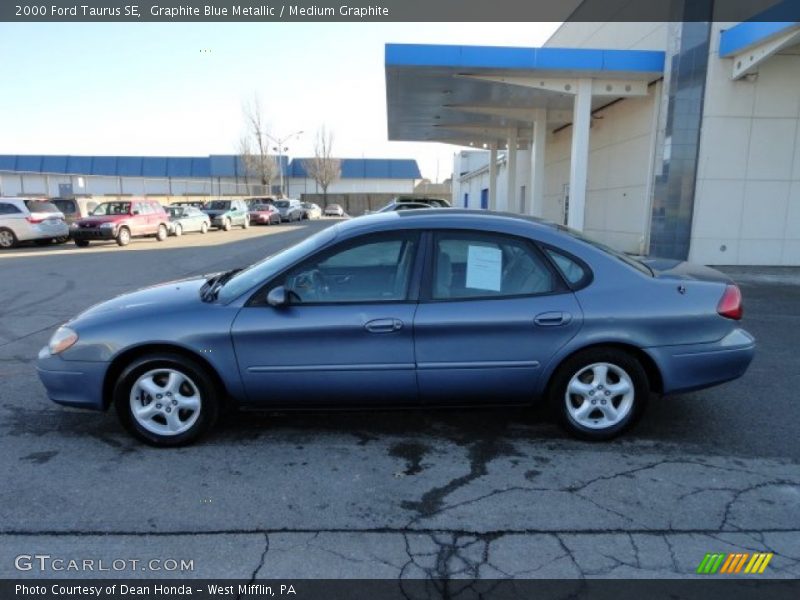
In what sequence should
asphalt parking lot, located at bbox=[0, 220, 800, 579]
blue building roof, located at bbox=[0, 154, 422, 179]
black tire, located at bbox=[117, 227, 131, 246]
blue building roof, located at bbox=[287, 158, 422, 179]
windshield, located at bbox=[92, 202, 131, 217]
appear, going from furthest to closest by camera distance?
blue building roof, located at bbox=[287, 158, 422, 179] → blue building roof, located at bbox=[0, 154, 422, 179] → windshield, located at bbox=[92, 202, 131, 217] → black tire, located at bbox=[117, 227, 131, 246] → asphalt parking lot, located at bbox=[0, 220, 800, 579]

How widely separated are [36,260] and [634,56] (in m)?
16.9

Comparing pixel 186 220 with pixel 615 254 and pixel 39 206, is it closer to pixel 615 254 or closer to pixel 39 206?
pixel 39 206

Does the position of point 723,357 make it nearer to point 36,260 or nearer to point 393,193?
point 36,260

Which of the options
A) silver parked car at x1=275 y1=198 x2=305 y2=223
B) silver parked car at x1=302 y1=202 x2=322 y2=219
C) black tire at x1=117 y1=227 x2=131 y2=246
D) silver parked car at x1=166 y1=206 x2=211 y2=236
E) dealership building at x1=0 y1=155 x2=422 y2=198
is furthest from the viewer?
dealership building at x1=0 y1=155 x2=422 y2=198

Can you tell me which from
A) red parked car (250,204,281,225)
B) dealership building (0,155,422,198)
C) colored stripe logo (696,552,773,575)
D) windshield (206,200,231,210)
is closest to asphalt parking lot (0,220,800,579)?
colored stripe logo (696,552,773,575)

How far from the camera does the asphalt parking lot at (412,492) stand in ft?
8.92

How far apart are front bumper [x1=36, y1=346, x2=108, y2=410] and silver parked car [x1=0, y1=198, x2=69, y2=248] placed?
18.4 m

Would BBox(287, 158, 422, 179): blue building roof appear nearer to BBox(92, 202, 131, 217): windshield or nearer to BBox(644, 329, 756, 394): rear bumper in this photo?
BBox(92, 202, 131, 217): windshield

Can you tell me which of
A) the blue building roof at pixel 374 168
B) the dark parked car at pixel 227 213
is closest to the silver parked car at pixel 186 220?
the dark parked car at pixel 227 213

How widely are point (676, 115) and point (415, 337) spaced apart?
1260cm

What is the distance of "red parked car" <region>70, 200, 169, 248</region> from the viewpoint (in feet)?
64.2

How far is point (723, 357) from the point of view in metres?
3.85

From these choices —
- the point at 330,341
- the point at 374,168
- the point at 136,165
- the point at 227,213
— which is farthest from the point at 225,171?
the point at 330,341
